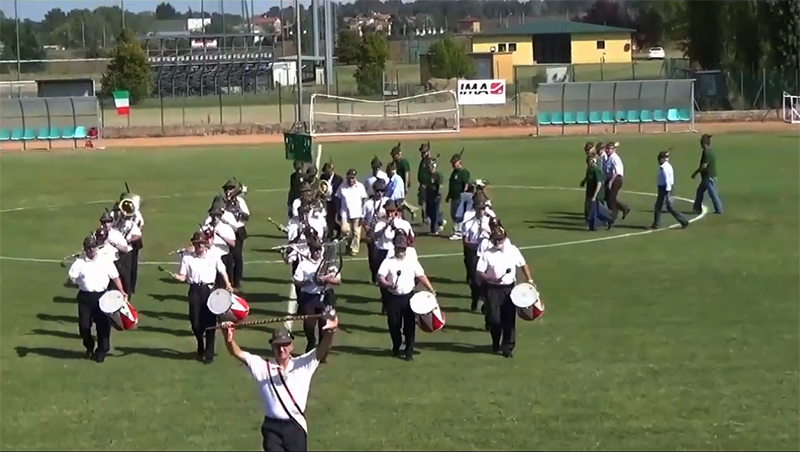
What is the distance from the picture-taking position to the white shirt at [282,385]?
10672mm

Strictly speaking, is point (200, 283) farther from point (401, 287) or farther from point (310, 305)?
point (401, 287)

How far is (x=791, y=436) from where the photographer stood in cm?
1336

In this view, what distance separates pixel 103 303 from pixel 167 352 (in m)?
1.37

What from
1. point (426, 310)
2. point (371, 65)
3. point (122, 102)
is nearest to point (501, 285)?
point (426, 310)

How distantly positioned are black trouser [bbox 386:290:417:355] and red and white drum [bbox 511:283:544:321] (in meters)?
1.41

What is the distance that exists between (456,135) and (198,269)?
4251 cm


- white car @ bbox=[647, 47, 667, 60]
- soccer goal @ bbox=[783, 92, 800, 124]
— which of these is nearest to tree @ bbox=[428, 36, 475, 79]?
soccer goal @ bbox=[783, 92, 800, 124]

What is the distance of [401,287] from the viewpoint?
17344 mm

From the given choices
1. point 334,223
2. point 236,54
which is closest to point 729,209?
point 334,223

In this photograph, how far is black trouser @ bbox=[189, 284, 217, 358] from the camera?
17672mm

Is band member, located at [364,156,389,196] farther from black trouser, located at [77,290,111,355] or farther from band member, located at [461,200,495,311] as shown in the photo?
black trouser, located at [77,290,111,355]

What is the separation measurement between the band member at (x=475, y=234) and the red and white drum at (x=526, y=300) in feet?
7.80

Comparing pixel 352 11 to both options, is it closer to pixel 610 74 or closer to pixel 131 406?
pixel 610 74

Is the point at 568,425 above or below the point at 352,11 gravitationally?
below
